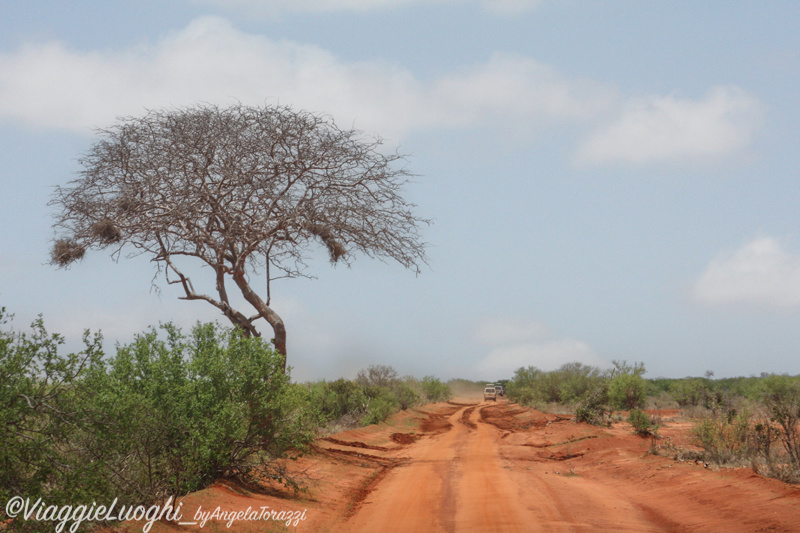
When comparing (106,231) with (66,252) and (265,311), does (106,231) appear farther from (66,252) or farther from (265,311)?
(265,311)

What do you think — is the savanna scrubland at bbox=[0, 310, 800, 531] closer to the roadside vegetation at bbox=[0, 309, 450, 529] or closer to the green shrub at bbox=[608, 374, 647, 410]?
the roadside vegetation at bbox=[0, 309, 450, 529]

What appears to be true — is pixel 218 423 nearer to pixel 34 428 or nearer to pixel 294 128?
pixel 34 428

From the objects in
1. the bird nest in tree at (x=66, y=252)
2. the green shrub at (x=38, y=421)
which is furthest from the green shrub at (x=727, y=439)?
the bird nest in tree at (x=66, y=252)

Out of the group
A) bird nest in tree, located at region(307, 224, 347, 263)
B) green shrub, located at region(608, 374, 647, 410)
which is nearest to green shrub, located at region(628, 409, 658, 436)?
bird nest in tree, located at region(307, 224, 347, 263)

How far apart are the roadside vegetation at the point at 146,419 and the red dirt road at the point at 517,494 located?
66 centimetres

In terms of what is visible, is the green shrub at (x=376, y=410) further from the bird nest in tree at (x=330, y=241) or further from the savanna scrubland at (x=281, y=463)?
the bird nest in tree at (x=330, y=241)

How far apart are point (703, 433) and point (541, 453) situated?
5.89m

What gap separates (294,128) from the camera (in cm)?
1467

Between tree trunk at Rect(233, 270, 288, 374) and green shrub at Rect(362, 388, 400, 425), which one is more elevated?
tree trunk at Rect(233, 270, 288, 374)

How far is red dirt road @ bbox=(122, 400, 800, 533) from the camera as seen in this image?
9305 millimetres

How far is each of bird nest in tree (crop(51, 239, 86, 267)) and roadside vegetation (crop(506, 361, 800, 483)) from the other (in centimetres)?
1571

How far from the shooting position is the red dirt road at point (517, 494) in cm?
930

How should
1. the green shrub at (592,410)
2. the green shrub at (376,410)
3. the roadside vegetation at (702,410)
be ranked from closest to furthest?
1. the roadside vegetation at (702,410)
2. the green shrub at (592,410)
3. the green shrub at (376,410)

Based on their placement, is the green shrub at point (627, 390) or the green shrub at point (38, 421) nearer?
the green shrub at point (38, 421)
